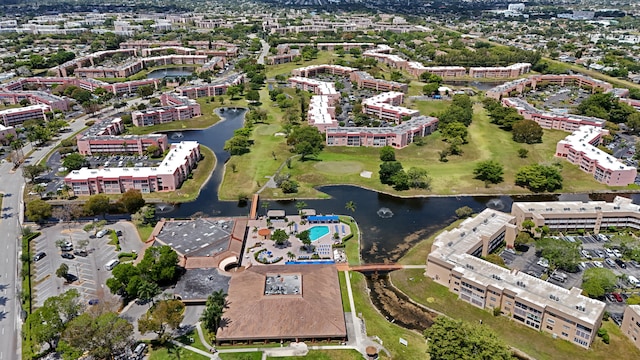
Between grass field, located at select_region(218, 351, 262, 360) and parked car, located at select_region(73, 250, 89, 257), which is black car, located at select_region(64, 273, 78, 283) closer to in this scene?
parked car, located at select_region(73, 250, 89, 257)

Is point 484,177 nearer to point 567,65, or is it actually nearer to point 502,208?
point 502,208

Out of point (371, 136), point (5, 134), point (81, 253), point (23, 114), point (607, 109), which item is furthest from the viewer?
point (607, 109)

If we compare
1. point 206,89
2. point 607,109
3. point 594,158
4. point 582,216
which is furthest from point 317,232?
point 607,109

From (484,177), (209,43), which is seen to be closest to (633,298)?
(484,177)

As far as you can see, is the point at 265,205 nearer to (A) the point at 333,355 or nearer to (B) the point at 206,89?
(A) the point at 333,355

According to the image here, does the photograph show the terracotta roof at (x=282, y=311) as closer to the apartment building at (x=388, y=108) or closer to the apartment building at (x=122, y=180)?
the apartment building at (x=122, y=180)

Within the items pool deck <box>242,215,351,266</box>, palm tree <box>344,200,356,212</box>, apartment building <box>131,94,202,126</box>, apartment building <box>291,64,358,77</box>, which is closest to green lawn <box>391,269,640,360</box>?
pool deck <box>242,215,351,266</box>

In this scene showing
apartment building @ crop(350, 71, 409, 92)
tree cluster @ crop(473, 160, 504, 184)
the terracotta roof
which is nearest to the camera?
the terracotta roof
